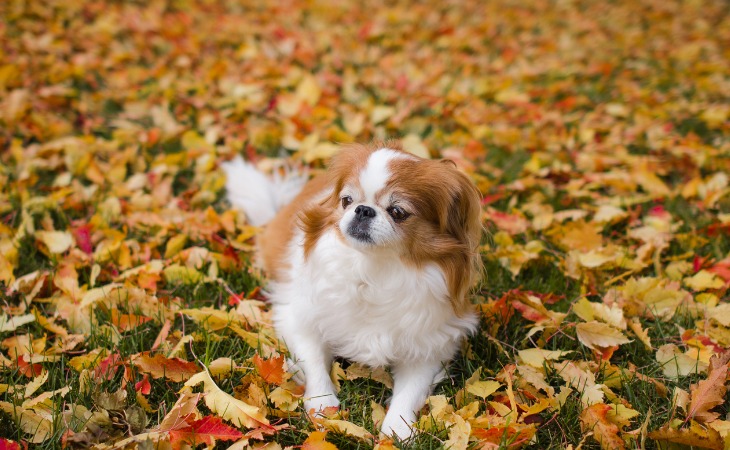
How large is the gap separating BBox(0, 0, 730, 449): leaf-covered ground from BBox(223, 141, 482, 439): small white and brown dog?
0.11 meters

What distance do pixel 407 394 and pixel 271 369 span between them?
0.57 metres

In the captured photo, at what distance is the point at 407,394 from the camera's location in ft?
7.91

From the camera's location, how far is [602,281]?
3.19 m

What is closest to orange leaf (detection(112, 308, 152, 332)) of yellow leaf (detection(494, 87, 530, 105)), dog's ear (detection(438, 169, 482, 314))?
dog's ear (detection(438, 169, 482, 314))

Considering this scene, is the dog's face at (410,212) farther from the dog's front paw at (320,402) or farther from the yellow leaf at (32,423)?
the yellow leaf at (32,423)

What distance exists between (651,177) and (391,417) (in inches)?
114

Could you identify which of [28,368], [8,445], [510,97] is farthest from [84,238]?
[510,97]

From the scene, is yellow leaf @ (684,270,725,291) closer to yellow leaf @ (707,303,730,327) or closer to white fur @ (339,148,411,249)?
yellow leaf @ (707,303,730,327)

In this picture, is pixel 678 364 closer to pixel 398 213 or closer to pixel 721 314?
pixel 721 314

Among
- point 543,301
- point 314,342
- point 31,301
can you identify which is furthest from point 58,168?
point 543,301

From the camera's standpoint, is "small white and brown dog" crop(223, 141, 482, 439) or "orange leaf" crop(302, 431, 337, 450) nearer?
"orange leaf" crop(302, 431, 337, 450)

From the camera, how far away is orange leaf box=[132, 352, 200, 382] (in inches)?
93.0

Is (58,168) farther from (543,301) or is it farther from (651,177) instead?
(651,177)

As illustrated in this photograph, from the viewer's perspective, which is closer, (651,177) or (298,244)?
(298,244)
